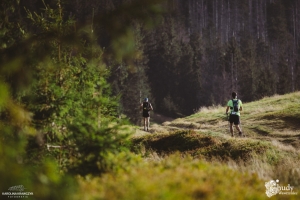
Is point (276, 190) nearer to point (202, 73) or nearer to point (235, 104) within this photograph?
point (235, 104)

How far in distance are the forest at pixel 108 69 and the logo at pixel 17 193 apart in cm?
7

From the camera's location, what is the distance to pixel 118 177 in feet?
12.9

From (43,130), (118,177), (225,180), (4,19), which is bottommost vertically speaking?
Result: (225,180)

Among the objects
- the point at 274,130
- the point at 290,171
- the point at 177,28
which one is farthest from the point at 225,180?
the point at 177,28

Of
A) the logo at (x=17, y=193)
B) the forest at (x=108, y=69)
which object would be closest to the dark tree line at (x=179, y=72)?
the forest at (x=108, y=69)

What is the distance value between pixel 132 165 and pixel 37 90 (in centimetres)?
298

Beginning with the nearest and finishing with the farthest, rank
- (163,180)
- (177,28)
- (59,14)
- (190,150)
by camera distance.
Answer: (163,180) < (59,14) < (190,150) < (177,28)

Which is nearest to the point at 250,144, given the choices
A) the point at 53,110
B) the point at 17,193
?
the point at 53,110

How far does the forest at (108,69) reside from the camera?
10.8 feet

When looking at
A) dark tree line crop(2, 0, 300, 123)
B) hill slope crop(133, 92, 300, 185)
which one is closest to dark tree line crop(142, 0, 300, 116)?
dark tree line crop(2, 0, 300, 123)

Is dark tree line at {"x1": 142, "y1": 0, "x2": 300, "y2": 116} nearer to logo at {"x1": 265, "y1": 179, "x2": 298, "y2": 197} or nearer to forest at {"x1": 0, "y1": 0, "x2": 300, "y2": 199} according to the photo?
forest at {"x1": 0, "y1": 0, "x2": 300, "y2": 199}

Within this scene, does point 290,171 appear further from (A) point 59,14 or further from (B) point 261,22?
(B) point 261,22

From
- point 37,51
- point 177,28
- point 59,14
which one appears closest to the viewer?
point 37,51

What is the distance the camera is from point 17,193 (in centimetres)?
246
